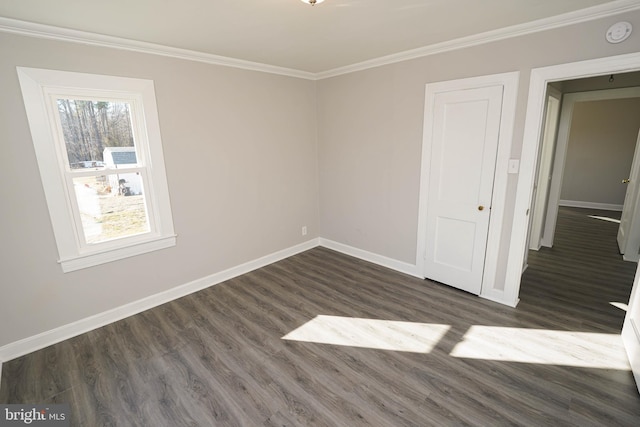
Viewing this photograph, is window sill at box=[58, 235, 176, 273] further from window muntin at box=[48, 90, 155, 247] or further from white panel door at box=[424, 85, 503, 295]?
white panel door at box=[424, 85, 503, 295]

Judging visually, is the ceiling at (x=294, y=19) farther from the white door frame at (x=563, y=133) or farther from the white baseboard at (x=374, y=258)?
the white baseboard at (x=374, y=258)

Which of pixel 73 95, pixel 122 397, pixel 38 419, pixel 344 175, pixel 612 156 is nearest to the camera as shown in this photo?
pixel 38 419

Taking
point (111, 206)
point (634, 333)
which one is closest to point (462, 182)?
point (634, 333)

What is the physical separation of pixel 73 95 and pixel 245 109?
1.61m

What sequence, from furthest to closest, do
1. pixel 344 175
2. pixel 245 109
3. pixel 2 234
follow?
pixel 344 175, pixel 245 109, pixel 2 234

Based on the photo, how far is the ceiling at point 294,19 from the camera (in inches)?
76.4

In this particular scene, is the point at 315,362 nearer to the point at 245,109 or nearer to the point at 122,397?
the point at 122,397

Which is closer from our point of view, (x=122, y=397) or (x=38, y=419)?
(x=38, y=419)

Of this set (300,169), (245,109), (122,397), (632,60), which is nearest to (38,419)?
(122,397)

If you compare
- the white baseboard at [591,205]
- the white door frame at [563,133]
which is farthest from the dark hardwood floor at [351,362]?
the white baseboard at [591,205]

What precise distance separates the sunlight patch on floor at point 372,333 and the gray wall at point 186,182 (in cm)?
155

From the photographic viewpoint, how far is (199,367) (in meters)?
2.26

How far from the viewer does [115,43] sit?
2.53 metres

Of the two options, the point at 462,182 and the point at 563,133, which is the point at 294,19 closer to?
the point at 462,182
